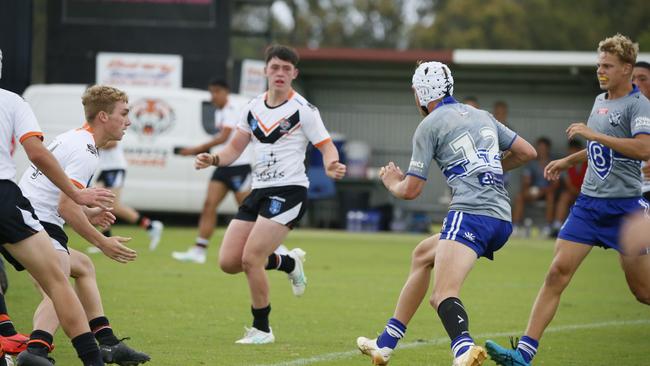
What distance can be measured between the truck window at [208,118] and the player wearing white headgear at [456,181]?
47.0 feet

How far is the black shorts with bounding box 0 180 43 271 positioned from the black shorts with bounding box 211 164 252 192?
896 cm

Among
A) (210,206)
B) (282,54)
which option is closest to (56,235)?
(282,54)

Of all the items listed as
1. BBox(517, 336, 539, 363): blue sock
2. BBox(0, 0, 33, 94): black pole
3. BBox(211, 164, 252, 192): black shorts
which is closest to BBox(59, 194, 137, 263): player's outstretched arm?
BBox(517, 336, 539, 363): blue sock

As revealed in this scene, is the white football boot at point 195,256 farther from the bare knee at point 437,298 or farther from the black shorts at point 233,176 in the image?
the bare knee at point 437,298

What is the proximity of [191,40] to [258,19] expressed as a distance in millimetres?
1745

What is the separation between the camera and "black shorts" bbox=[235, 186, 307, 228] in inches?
362

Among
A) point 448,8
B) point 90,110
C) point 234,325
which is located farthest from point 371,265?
point 448,8

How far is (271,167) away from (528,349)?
2.81m

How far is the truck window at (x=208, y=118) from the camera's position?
21422 mm

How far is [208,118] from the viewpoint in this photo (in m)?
21.5

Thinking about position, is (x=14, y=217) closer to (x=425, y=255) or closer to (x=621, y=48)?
(x=425, y=255)

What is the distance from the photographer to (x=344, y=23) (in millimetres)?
56625

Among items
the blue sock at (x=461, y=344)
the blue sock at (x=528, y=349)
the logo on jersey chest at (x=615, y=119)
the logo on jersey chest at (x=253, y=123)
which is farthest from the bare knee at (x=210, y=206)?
the blue sock at (x=461, y=344)

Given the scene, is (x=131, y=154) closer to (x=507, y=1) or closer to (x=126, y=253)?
(x=126, y=253)
